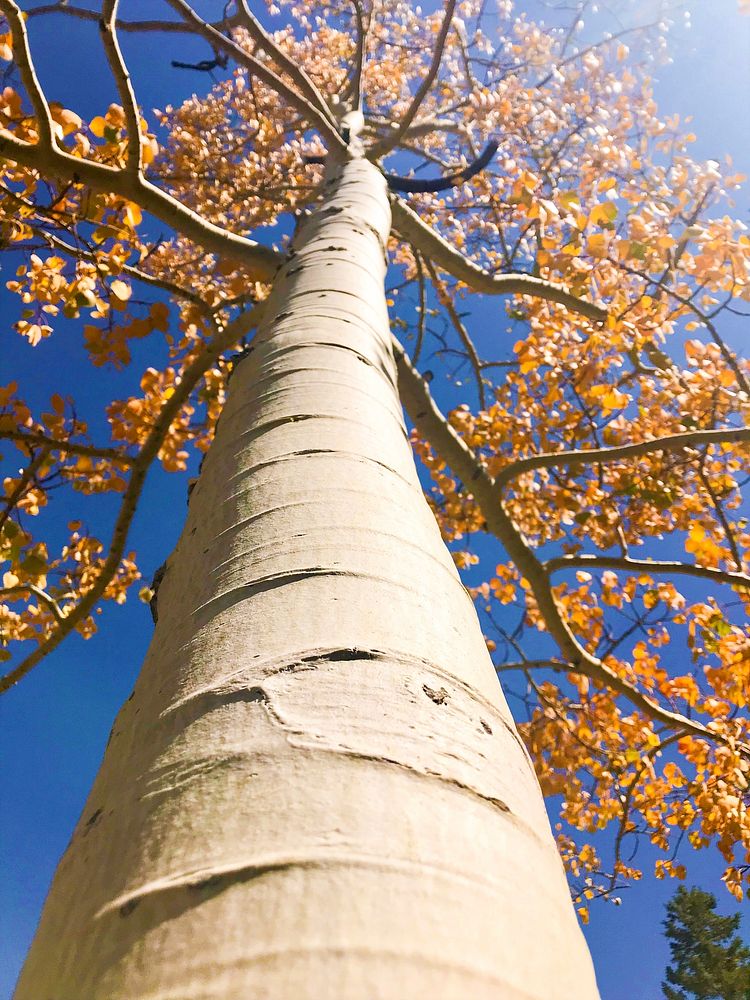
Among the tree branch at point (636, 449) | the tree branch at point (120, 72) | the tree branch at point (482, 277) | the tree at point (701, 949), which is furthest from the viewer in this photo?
the tree at point (701, 949)

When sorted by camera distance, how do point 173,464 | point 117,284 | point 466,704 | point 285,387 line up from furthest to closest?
point 173,464 < point 117,284 < point 285,387 < point 466,704

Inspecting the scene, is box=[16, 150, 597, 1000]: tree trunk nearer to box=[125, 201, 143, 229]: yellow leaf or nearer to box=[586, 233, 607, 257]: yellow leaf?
box=[125, 201, 143, 229]: yellow leaf

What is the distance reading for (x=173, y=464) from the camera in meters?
4.00

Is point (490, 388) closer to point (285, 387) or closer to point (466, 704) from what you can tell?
point (285, 387)

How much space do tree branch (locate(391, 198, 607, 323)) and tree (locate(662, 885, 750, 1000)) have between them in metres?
23.6

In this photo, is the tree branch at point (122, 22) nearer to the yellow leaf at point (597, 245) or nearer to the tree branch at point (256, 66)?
the tree branch at point (256, 66)

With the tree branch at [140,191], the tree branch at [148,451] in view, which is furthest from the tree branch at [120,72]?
the tree branch at [148,451]

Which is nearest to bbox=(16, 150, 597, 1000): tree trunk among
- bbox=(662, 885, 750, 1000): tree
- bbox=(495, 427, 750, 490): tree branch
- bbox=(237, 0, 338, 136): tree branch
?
bbox=(495, 427, 750, 490): tree branch

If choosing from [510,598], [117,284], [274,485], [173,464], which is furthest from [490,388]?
[274,485]

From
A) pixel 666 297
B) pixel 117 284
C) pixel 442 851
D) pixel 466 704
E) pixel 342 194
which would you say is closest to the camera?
pixel 442 851

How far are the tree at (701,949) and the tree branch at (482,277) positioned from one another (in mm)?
23633

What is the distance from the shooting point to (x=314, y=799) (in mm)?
409

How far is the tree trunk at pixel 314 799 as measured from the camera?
0.33m

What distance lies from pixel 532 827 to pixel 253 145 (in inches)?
339
